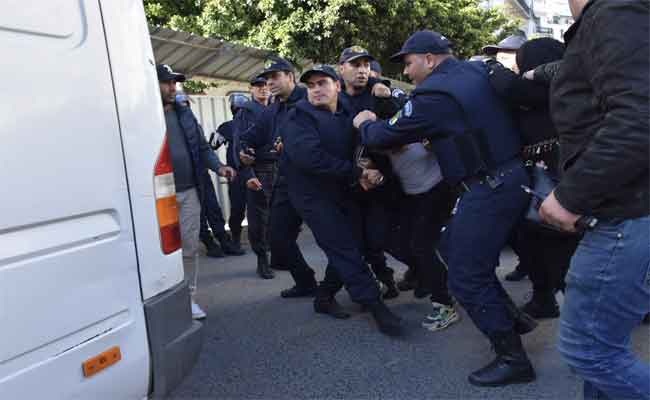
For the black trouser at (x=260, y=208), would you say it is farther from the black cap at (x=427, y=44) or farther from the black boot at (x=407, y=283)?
the black cap at (x=427, y=44)

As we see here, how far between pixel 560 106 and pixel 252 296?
3230mm

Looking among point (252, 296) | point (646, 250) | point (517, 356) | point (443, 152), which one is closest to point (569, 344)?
point (646, 250)

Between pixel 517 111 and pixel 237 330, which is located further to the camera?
pixel 237 330

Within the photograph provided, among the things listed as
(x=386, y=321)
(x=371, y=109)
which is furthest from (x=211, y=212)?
(x=386, y=321)

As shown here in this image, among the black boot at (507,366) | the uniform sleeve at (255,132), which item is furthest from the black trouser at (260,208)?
the black boot at (507,366)

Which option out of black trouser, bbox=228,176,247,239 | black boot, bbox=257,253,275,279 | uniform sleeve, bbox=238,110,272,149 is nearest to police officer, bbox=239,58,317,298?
uniform sleeve, bbox=238,110,272,149

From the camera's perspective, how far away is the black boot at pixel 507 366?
9.33 feet

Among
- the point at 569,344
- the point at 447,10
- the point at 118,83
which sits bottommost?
the point at 569,344

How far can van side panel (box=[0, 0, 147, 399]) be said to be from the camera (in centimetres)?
162

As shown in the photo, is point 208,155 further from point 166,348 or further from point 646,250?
point 646,250

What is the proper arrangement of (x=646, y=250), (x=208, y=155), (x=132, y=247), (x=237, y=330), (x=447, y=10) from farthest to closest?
(x=447, y=10) → (x=208, y=155) → (x=237, y=330) → (x=132, y=247) → (x=646, y=250)

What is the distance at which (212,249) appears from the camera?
616 centimetres

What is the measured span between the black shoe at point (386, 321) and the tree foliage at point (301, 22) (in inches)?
430

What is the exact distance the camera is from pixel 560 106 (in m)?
1.88
